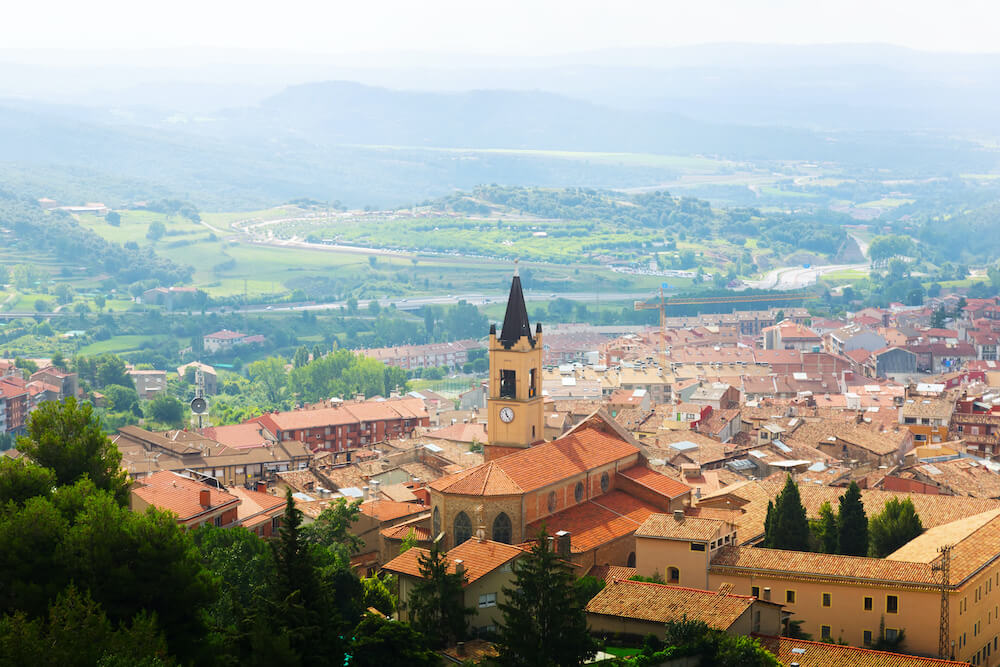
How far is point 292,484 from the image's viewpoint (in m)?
58.9

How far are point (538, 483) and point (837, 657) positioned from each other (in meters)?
11.0

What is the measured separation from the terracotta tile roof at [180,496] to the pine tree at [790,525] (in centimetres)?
1508

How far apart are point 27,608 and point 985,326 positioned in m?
115

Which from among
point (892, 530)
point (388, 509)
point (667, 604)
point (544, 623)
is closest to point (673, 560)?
point (667, 604)

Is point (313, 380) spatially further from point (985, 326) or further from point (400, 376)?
point (985, 326)

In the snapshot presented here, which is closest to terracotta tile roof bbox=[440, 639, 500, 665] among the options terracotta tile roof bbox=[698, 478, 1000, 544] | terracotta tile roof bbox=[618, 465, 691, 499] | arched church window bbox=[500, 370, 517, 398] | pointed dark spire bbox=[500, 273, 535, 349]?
terracotta tile roof bbox=[698, 478, 1000, 544]

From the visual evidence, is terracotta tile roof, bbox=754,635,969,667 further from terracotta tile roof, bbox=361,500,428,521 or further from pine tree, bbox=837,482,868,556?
terracotta tile roof, bbox=361,500,428,521

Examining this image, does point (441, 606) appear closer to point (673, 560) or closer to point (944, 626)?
point (673, 560)

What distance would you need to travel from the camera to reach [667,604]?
35062mm

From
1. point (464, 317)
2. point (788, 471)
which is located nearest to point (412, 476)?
point (788, 471)

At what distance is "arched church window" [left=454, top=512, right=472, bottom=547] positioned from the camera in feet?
136

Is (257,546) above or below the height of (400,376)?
above

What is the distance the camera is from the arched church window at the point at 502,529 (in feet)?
136

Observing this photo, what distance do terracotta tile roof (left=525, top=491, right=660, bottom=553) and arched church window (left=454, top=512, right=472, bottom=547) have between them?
1.58 m
